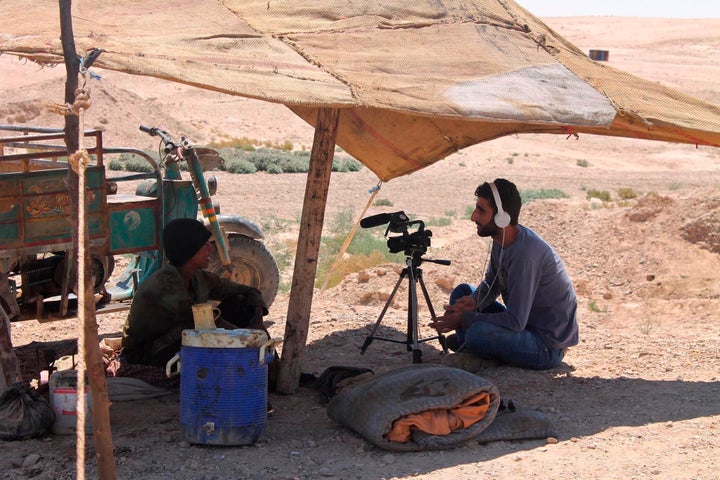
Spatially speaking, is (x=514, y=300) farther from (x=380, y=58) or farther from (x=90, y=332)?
(x=90, y=332)

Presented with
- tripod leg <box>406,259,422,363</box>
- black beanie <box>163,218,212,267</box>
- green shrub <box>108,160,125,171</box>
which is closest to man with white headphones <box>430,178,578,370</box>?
tripod leg <box>406,259,422,363</box>

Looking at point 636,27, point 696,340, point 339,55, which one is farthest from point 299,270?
point 636,27

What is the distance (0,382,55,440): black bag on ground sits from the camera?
15.1ft

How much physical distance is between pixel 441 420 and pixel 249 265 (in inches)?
130

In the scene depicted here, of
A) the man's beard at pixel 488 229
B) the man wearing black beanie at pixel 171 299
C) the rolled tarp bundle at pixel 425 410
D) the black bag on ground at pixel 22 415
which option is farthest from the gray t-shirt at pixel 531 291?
the black bag on ground at pixel 22 415

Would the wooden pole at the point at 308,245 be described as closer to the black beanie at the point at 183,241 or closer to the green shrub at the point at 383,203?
the black beanie at the point at 183,241

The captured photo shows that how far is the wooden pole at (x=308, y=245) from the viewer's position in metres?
5.44

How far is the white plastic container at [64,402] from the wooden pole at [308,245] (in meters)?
1.28

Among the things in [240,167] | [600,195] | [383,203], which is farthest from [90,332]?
[240,167]

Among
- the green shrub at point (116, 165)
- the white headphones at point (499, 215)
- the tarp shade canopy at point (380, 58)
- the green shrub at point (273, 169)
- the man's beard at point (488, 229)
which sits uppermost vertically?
the tarp shade canopy at point (380, 58)

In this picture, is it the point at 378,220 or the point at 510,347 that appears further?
the point at 378,220

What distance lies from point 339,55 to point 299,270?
1259 millimetres

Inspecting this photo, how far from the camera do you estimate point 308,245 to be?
550 centimetres

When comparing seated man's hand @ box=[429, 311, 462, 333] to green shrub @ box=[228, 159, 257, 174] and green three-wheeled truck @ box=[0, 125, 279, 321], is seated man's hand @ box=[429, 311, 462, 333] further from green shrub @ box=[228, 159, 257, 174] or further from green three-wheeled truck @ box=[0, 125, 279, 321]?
green shrub @ box=[228, 159, 257, 174]
